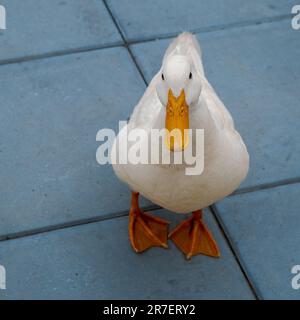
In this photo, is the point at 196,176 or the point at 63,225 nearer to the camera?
the point at 196,176

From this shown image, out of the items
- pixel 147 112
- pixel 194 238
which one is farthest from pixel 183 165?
pixel 194 238

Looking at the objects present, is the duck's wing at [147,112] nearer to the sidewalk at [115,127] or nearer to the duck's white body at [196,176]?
the duck's white body at [196,176]

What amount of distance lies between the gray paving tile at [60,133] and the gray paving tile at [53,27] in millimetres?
130

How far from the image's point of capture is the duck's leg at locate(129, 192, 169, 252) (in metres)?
3.24

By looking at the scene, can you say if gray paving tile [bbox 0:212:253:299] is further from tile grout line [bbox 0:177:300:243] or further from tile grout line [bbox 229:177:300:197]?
tile grout line [bbox 229:177:300:197]

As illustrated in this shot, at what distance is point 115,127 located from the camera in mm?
3801

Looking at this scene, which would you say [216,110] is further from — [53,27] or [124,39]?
[53,27]

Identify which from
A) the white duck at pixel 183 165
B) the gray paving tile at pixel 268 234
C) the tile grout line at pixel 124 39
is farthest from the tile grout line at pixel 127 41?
the gray paving tile at pixel 268 234

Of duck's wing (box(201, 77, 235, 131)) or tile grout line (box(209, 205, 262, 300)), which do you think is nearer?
duck's wing (box(201, 77, 235, 131))

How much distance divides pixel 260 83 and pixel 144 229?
1.39 metres

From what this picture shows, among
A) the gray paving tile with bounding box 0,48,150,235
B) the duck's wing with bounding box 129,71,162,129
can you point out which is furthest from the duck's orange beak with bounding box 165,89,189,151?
the gray paving tile with bounding box 0,48,150,235

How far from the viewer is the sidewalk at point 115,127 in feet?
10.2

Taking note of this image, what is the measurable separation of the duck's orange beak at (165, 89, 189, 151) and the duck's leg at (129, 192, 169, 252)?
0.80m
